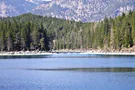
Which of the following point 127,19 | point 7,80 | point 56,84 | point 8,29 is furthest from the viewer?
point 8,29

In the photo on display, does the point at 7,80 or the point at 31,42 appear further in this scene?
the point at 31,42

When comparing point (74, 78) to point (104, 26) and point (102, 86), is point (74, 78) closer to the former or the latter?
point (102, 86)

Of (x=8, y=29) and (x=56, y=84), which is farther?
(x=8, y=29)

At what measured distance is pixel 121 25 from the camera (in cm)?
17312

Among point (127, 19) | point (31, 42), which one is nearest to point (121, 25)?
point (127, 19)

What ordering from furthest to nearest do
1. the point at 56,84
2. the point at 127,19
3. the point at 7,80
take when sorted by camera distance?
1. the point at 127,19
2. the point at 7,80
3. the point at 56,84

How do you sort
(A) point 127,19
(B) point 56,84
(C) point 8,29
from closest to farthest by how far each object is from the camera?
1. (B) point 56,84
2. (A) point 127,19
3. (C) point 8,29

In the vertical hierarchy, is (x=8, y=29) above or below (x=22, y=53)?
A: above

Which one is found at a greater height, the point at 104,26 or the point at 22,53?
the point at 104,26

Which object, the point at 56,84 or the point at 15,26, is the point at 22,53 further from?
the point at 56,84

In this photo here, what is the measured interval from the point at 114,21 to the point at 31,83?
441 feet

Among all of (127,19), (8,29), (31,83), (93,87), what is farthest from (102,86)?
(8,29)

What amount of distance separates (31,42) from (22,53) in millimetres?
14960

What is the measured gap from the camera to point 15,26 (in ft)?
615
